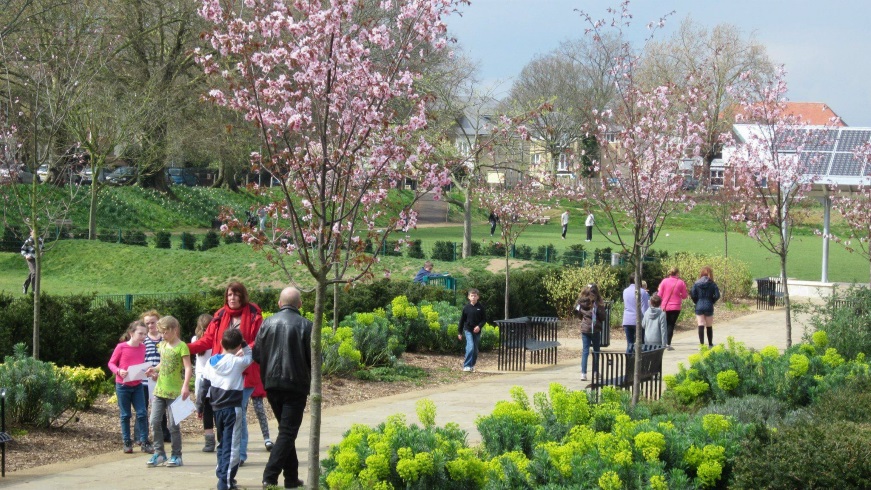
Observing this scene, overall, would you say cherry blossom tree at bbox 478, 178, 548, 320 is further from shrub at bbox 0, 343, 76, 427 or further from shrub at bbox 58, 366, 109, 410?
shrub at bbox 0, 343, 76, 427

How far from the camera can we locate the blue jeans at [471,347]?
608 inches

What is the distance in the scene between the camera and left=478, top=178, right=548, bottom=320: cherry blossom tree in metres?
22.6

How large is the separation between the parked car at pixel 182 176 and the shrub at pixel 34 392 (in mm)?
55103

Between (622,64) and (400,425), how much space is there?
612 centimetres

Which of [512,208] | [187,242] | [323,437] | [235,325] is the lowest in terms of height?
[323,437]

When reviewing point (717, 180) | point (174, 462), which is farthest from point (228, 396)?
point (717, 180)

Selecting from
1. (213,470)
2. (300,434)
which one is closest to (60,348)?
(300,434)

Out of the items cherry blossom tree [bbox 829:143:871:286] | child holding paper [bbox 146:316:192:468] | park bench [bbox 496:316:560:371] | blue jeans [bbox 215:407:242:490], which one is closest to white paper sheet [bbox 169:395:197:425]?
child holding paper [bbox 146:316:192:468]

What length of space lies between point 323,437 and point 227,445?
2.70 metres

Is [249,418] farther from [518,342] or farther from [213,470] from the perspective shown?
[518,342]

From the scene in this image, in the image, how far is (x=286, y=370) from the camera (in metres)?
7.63

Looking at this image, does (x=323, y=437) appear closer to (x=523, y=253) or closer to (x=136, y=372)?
(x=136, y=372)

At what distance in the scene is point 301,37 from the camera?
7594mm

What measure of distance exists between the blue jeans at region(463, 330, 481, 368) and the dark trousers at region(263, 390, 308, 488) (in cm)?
776
